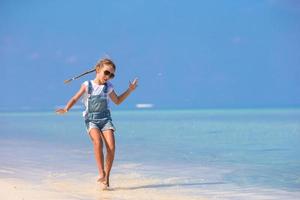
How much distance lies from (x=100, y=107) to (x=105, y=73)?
0.34 metres

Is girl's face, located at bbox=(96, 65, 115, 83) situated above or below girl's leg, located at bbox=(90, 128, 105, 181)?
above

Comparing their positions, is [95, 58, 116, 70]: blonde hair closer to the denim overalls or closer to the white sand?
the denim overalls

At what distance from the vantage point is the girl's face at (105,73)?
537 cm

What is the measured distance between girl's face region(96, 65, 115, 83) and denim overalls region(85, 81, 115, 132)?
0.09m

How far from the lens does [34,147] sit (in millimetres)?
10633

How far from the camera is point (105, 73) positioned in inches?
212

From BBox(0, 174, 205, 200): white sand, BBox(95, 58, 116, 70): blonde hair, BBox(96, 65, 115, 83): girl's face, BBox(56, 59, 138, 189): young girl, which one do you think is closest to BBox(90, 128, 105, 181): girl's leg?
BBox(56, 59, 138, 189): young girl

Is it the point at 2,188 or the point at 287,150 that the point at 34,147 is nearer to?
the point at 287,150

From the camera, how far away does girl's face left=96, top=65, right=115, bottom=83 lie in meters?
5.37

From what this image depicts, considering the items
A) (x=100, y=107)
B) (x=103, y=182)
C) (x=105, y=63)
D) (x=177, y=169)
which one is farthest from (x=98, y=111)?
(x=177, y=169)

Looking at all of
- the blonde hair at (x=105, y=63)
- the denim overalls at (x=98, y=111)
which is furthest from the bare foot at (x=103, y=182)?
the blonde hair at (x=105, y=63)

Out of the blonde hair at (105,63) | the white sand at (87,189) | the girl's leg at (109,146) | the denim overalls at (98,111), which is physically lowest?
the white sand at (87,189)

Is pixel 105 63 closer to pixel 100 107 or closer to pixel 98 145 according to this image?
pixel 100 107

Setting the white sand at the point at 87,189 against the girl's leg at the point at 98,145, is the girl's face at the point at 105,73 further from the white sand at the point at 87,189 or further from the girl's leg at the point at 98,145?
the white sand at the point at 87,189
